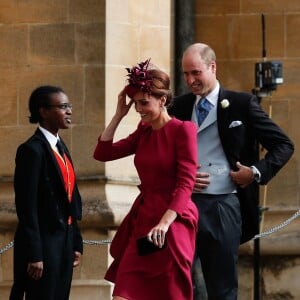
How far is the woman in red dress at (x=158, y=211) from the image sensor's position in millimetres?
9672

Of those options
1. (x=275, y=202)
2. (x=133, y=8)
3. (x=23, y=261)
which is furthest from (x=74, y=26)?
(x=23, y=261)

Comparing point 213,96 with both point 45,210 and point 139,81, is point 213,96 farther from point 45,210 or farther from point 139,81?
point 45,210

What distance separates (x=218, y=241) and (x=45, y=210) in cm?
99

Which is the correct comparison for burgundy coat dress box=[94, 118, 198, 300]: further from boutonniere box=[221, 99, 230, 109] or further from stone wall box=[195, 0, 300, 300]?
stone wall box=[195, 0, 300, 300]

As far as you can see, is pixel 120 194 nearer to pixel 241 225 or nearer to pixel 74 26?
pixel 74 26

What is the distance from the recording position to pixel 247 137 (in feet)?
34.6

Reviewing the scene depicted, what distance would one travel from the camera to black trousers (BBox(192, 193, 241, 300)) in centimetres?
1038

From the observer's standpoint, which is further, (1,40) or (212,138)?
(1,40)

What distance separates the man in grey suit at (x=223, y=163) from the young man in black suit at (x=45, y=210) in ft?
2.36

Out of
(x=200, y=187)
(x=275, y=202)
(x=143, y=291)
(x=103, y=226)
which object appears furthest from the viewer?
(x=275, y=202)

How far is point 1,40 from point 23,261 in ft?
11.4

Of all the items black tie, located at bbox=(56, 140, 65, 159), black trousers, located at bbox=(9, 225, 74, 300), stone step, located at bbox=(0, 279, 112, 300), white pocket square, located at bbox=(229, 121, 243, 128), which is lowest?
stone step, located at bbox=(0, 279, 112, 300)

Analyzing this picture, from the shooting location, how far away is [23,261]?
1022 centimetres

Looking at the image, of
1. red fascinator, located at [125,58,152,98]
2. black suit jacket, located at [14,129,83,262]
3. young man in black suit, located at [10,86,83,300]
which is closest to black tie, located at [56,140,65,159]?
young man in black suit, located at [10,86,83,300]
